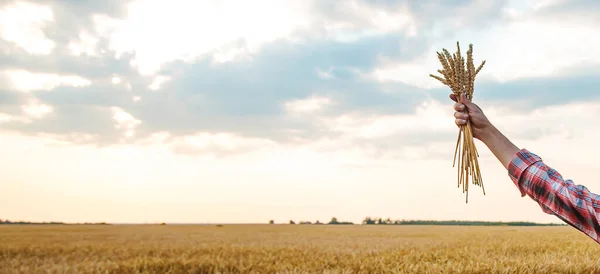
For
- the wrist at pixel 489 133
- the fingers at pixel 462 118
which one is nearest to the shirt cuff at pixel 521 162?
the wrist at pixel 489 133

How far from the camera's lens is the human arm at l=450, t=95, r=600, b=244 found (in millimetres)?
2248

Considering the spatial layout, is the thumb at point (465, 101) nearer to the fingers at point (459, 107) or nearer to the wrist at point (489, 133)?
the fingers at point (459, 107)

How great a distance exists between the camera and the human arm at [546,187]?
88.5 inches

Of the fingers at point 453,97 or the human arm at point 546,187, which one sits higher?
the fingers at point 453,97

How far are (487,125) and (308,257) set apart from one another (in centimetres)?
598

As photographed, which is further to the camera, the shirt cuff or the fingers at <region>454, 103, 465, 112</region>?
the fingers at <region>454, 103, 465, 112</region>

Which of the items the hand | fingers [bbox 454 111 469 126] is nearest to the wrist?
the hand

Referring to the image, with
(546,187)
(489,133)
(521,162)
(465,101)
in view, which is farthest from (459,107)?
(546,187)

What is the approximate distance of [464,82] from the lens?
9.32 feet

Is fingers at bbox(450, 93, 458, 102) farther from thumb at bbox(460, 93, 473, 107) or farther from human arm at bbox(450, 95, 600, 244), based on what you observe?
human arm at bbox(450, 95, 600, 244)

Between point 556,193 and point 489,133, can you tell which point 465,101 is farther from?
point 556,193

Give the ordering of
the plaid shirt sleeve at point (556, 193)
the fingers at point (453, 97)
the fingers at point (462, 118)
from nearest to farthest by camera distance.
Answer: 1. the plaid shirt sleeve at point (556, 193)
2. the fingers at point (462, 118)
3. the fingers at point (453, 97)

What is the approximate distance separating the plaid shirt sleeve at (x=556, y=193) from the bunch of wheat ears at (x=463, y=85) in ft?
1.42

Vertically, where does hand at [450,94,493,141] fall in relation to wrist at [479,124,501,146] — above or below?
above
